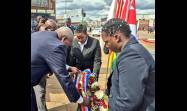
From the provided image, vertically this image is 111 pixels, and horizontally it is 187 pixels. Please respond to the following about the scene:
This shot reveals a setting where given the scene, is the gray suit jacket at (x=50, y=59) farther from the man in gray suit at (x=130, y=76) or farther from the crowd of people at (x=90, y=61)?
the man in gray suit at (x=130, y=76)

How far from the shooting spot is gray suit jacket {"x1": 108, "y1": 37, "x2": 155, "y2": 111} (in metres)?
2.69

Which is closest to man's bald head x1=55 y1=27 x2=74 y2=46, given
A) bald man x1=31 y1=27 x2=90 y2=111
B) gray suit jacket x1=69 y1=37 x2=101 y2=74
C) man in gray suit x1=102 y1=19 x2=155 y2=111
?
bald man x1=31 y1=27 x2=90 y2=111

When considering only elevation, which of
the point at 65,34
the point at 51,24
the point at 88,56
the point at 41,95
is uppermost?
the point at 51,24

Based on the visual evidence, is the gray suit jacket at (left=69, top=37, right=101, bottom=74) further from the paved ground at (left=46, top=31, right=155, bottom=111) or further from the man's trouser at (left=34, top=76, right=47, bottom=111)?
the man's trouser at (left=34, top=76, right=47, bottom=111)

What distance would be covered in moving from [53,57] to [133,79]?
0.86 meters

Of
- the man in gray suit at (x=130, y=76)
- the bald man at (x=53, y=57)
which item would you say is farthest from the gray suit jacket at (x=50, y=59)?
the man in gray suit at (x=130, y=76)

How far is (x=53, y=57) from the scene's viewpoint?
10.7 feet

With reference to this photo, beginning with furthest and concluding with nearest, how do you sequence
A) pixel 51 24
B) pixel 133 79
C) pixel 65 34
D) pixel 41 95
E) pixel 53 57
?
1. pixel 41 95
2. pixel 51 24
3. pixel 65 34
4. pixel 53 57
5. pixel 133 79

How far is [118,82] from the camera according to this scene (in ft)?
9.23

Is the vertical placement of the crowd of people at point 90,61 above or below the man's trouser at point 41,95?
above

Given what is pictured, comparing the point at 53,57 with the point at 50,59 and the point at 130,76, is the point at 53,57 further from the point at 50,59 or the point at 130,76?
the point at 130,76

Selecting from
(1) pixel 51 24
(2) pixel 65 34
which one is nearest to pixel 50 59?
(2) pixel 65 34

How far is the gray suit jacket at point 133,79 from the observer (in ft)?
8.81
